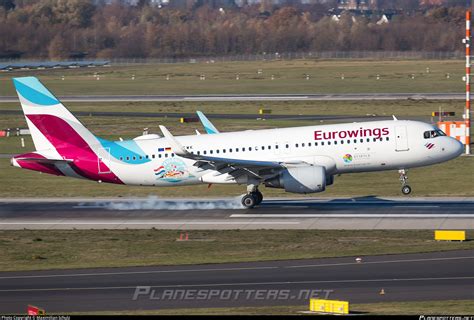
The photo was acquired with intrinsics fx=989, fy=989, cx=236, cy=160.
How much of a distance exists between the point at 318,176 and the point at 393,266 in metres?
13.1

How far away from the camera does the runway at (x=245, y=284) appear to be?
35125 mm

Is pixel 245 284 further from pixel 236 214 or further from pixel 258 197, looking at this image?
pixel 258 197

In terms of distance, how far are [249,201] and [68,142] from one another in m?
10.8

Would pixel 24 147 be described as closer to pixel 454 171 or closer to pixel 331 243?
pixel 454 171

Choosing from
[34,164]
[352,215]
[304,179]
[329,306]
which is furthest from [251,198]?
[329,306]

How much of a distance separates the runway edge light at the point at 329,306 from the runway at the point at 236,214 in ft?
57.5

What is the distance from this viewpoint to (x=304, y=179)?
175 ft

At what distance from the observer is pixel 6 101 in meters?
132

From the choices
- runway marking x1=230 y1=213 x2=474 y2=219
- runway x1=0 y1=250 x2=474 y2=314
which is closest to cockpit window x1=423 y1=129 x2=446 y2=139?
runway marking x1=230 y1=213 x2=474 y2=219

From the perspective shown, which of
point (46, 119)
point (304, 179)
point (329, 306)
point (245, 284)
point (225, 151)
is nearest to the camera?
point (329, 306)

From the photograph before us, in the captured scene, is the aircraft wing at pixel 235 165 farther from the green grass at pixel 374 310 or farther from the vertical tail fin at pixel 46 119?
the green grass at pixel 374 310

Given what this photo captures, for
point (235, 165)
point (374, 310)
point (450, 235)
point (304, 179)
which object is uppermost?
point (235, 165)

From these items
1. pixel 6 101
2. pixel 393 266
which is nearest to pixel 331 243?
pixel 393 266

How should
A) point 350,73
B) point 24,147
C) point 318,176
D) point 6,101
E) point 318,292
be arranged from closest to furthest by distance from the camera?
1. point 318,292
2. point 318,176
3. point 24,147
4. point 6,101
5. point 350,73
